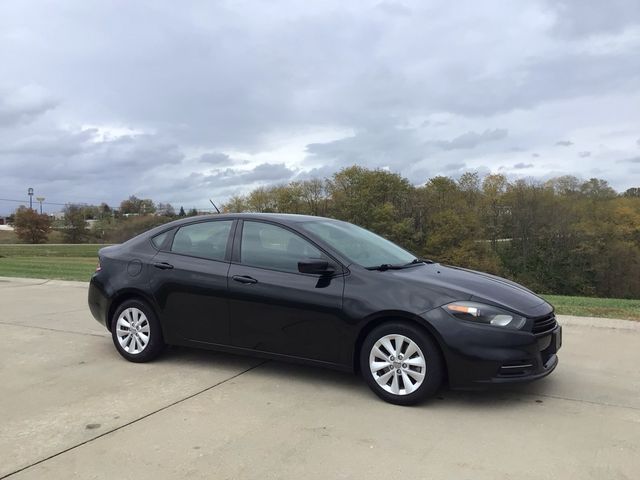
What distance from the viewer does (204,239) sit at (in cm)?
553

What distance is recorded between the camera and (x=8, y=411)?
4293mm

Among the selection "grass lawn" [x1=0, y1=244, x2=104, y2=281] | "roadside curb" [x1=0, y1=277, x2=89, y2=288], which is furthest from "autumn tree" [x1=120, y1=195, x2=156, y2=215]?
"roadside curb" [x1=0, y1=277, x2=89, y2=288]

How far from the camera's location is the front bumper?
4.15 m

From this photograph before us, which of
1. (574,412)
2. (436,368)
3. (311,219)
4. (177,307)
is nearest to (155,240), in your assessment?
(177,307)

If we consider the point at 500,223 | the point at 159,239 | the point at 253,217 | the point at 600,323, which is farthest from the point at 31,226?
the point at 600,323

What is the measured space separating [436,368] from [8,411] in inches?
133

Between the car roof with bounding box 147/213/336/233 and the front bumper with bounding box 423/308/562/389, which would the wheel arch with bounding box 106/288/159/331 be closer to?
the car roof with bounding box 147/213/336/233

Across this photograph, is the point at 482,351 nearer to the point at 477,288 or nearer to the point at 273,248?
the point at 477,288

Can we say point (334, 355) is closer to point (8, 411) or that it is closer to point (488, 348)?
point (488, 348)

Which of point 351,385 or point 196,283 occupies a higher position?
point 196,283

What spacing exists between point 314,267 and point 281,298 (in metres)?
0.45

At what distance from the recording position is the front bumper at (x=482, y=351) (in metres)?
4.15

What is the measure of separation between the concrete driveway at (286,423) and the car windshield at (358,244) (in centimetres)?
115

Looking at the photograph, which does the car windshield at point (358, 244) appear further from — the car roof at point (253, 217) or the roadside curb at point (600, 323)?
the roadside curb at point (600, 323)
